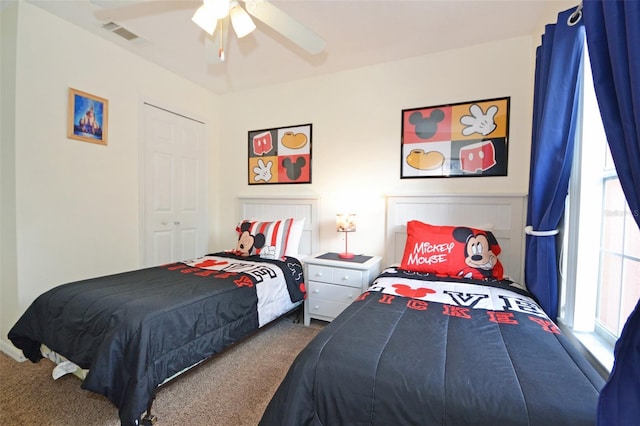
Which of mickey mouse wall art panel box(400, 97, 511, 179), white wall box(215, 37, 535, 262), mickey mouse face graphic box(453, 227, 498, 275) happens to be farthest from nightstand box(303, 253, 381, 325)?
mickey mouse wall art panel box(400, 97, 511, 179)

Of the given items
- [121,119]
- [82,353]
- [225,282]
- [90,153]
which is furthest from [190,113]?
[82,353]

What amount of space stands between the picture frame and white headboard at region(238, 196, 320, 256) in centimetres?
148

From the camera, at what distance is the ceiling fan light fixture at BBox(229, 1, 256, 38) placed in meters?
1.60

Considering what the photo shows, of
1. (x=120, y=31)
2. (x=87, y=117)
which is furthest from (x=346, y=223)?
(x=120, y=31)

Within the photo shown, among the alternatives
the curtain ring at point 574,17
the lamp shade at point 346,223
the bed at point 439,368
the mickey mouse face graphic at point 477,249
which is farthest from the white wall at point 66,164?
the curtain ring at point 574,17

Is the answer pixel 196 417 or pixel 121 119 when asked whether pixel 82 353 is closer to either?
pixel 196 417

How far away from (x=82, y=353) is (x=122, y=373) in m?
0.33

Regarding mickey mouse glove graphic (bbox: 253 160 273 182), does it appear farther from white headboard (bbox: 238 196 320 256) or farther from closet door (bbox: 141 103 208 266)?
closet door (bbox: 141 103 208 266)

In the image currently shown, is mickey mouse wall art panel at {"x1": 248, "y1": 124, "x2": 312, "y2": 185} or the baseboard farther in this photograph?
mickey mouse wall art panel at {"x1": 248, "y1": 124, "x2": 312, "y2": 185}

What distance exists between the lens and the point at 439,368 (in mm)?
962

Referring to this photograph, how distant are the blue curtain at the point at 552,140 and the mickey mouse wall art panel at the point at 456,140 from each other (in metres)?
0.55

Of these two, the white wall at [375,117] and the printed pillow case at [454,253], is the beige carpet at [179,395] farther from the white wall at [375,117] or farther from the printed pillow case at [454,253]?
the white wall at [375,117]

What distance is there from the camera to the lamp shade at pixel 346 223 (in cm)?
263

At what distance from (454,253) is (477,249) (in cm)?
17
